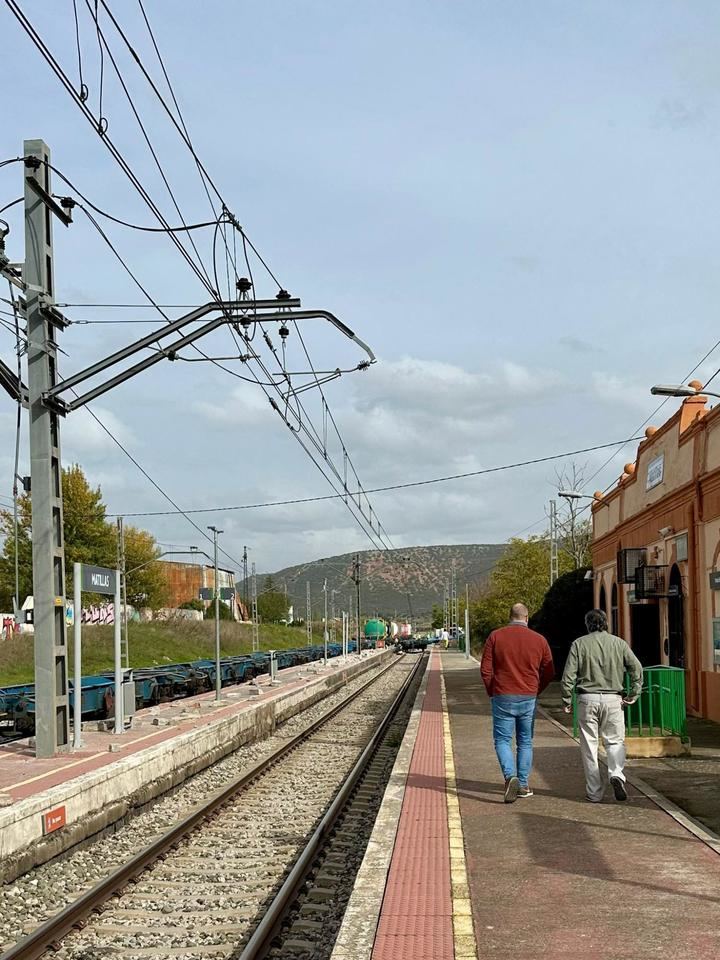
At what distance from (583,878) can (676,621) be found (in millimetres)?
16035

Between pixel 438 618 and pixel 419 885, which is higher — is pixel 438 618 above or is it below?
below

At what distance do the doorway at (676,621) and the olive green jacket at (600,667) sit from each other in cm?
1161

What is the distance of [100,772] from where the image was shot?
40.1 ft


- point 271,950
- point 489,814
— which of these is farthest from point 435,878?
point 489,814

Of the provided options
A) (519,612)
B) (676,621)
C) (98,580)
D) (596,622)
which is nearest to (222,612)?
(676,621)

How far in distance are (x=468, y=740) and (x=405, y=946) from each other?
10769mm

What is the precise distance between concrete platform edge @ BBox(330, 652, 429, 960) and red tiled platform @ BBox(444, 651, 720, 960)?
561 mm

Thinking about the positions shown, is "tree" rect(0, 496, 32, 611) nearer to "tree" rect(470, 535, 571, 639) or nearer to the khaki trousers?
"tree" rect(470, 535, 571, 639)

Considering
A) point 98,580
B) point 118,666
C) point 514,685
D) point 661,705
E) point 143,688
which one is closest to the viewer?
point 514,685

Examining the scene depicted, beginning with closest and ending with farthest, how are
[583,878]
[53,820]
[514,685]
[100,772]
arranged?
[583,878] → [514,685] → [53,820] → [100,772]

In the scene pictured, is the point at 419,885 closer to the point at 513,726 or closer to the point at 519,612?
the point at 513,726

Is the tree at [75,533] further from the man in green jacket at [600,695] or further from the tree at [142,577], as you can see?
the man in green jacket at [600,695]

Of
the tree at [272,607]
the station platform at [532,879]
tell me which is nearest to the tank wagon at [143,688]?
the station platform at [532,879]

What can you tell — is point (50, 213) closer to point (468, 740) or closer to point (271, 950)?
point (468, 740)
